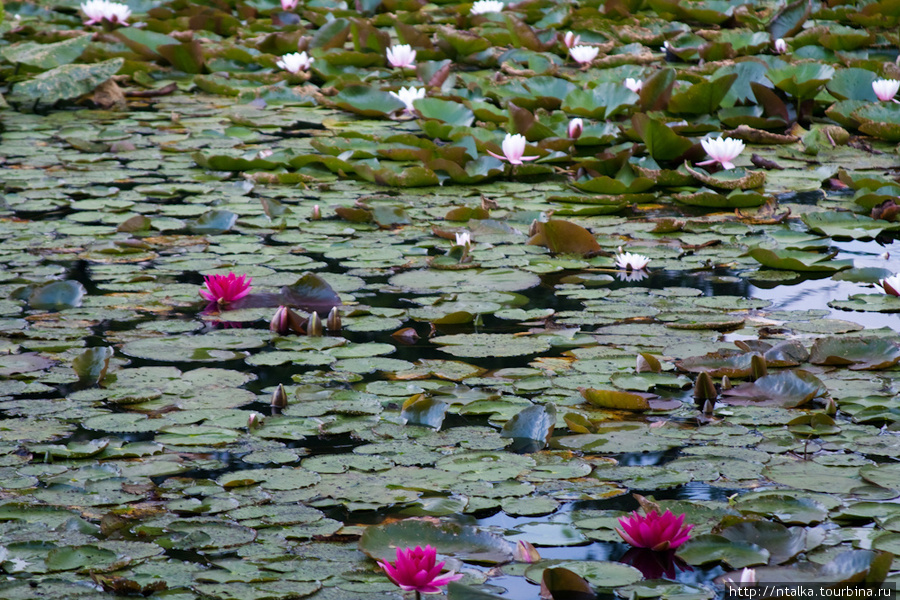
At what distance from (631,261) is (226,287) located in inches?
55.5

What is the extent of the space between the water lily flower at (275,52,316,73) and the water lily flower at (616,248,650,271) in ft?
12.5

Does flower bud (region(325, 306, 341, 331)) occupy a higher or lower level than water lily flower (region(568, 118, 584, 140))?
lower

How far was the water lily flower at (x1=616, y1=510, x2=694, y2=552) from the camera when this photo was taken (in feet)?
6.31

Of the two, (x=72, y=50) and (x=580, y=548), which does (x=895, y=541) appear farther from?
(x=72, y=50)

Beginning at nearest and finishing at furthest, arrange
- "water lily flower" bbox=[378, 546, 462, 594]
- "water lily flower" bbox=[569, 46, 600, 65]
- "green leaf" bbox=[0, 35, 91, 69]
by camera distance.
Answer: "water lily flower" bbox=[378, 546, 462, 594] → "green leaf" bbox=[0, 35, 91, 69] → "water lily flower" bbox=[569, 46, 600, 65]

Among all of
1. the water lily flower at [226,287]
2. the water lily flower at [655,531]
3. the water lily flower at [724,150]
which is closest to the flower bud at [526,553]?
the water lily flower at [655,531]

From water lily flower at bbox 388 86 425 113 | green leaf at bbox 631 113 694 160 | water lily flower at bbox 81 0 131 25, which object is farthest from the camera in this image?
water lily flower at bbox 81 0 131 25

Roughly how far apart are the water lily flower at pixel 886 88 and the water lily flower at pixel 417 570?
4472 millimetres

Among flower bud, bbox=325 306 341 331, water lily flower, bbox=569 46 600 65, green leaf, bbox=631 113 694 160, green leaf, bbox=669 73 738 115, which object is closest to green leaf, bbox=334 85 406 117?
water lily flower, bbox=569 46 600 65

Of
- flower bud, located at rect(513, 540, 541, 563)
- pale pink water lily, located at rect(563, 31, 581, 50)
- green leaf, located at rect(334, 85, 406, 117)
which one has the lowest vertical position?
flower bud, located at rect(513, 540, 541, 563)

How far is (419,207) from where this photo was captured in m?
4.47

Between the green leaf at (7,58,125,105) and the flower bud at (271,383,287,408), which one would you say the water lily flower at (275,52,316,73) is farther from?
the flower bud at (271,383,287,408)

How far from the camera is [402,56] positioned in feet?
22.2

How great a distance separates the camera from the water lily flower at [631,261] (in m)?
3.57
